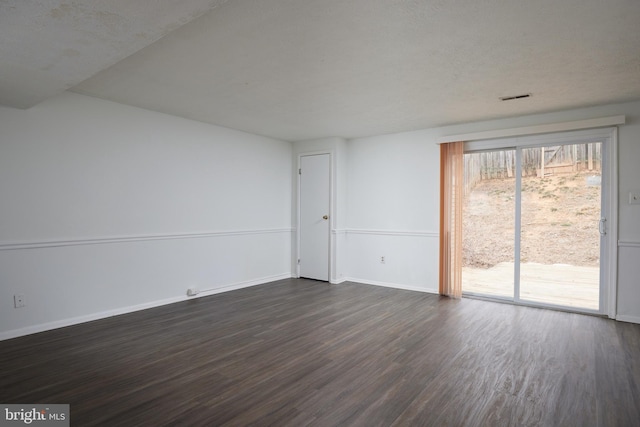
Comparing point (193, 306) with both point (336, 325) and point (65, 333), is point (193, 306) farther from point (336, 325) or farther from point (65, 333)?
point (336, 325)

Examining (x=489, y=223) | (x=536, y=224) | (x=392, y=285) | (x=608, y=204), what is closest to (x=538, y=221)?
(x=536, y=224)

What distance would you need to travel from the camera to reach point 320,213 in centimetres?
584

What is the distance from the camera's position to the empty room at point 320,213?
2109mm

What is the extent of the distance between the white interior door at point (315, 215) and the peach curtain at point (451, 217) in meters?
1.81

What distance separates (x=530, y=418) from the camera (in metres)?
2.02

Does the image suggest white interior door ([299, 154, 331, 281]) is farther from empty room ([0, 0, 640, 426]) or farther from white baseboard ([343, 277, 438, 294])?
white baseboard ([343, 277, 438, 294])

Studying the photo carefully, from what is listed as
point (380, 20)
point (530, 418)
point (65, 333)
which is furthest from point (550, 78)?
point (65, 333)

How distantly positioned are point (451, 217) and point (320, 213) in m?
2.08

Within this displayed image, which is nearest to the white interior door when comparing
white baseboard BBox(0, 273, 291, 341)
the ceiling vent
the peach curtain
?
white baseboard BBox(0, 273, 291, 341)

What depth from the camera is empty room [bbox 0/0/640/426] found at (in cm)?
211

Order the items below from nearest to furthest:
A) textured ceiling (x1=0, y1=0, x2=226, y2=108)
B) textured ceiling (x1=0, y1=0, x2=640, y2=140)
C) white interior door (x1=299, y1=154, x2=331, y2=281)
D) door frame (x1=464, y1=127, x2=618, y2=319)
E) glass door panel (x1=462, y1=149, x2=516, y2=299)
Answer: textured ceiling (x1=0, y1=0, x2=226, y2=108) < textured ceiling (x1=0, y1=0, x2=640, y2=140) < door frame (x1=464, y1=127, x2=618, y2=319) < glass door panel (x1=462, y1=149, x2=516, y2=299) < white interior door (x1=299, y1=154, x2=331, y2=281)

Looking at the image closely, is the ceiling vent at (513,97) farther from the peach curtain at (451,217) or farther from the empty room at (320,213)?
the peach curtain at (451,217)

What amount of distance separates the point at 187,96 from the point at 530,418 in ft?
12.7

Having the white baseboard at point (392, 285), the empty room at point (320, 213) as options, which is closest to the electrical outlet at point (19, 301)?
the empty room at point (320, 213)
